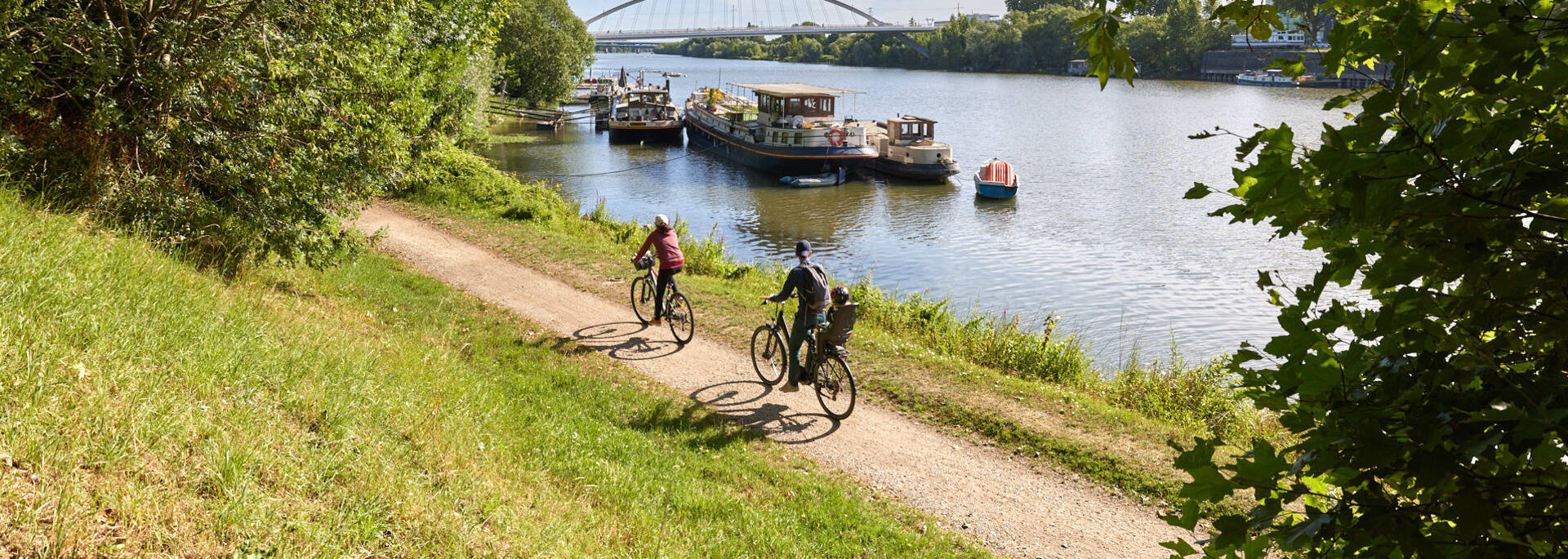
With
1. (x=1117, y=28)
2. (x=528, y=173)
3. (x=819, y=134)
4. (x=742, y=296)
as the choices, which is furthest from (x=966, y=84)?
(x=1117, y=28)

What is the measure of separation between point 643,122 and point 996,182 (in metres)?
24.3

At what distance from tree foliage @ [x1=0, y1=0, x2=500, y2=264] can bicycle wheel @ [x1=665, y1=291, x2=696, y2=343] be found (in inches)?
153

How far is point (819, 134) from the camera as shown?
39.1 m

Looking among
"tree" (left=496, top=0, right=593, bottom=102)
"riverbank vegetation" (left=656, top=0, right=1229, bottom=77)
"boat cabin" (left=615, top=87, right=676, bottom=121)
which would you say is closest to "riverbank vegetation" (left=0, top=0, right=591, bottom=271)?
"tree" (left=496, top=0, right=593, bottom=102)

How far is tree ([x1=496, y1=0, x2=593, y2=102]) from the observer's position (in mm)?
52438

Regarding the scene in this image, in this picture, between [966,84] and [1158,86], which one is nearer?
[1158,86]

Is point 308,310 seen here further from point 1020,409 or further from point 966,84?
point 966,84

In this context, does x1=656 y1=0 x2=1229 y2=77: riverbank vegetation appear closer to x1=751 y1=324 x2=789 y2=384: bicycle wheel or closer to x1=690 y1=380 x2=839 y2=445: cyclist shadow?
x1=751 y1=324 x2=789 y2=384: bicycle wheel

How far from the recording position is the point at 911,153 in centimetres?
3806

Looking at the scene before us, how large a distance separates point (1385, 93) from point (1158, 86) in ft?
291

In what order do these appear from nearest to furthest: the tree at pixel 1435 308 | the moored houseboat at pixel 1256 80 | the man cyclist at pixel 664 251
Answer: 1. the tree at pixel 1435 308
2. the man cyclist at pixel 664 251
3. the moored houseboat at pixel 1256 80

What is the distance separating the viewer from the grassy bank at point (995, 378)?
8.88 m

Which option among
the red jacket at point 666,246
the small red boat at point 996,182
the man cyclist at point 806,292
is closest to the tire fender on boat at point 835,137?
the small red boat at point 996,182

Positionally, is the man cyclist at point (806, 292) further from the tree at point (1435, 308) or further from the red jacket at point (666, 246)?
the tree at point (1435, 308)
